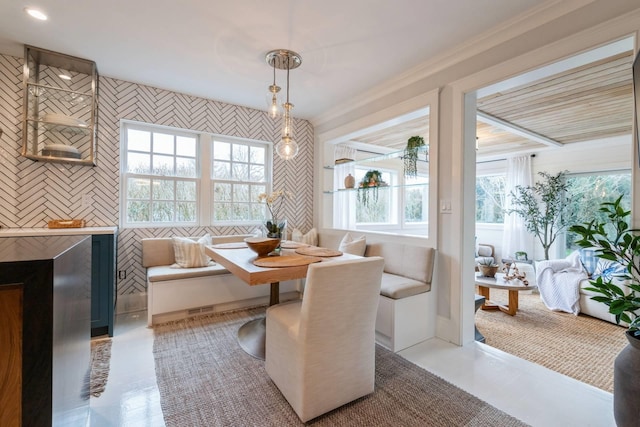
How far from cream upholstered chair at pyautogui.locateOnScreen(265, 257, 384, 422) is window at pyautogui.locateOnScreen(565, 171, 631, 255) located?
15.4 ft

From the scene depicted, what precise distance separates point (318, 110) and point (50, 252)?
12.0 ft

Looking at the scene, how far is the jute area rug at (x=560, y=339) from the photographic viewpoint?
2246mm

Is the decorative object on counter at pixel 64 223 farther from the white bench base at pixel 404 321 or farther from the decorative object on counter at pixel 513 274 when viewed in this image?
the decorative object on counter at pixel 513 274

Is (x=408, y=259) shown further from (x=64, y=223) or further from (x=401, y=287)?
(x=64, y=223)

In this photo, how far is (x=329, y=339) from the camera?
152cm

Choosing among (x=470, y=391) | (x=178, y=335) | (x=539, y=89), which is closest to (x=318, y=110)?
(x=539, y=89)

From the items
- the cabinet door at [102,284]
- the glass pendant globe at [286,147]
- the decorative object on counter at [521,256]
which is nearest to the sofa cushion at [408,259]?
the glass pendant globe at [286,147]

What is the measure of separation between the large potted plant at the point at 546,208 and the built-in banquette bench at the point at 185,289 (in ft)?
16.6

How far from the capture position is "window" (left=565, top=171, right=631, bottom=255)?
4531 millimetres

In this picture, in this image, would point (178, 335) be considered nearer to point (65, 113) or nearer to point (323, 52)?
point (65, 113)

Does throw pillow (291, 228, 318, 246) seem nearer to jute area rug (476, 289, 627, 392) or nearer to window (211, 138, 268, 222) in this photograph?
window (211, 138, 268, 222)

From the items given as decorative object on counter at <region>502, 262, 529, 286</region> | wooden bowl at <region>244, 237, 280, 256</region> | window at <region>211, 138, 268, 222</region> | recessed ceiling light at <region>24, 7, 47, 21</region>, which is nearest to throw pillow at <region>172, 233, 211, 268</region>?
window at <region>211, 138, 268, 222</region>

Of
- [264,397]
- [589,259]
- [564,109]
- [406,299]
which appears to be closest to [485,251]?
[589,259]

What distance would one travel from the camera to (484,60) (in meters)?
2.31
